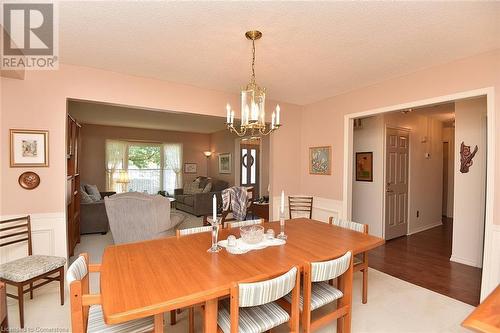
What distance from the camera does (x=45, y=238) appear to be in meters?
2.74

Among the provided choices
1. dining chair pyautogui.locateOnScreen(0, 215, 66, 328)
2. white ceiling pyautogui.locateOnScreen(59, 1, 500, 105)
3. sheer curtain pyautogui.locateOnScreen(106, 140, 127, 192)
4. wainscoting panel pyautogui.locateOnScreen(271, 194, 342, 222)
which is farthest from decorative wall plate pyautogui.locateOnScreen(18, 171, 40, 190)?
sheer curtain pyautogui.locateOnScreen(106, 140, 127, 192)

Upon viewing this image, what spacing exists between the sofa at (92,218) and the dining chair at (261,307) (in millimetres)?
4035

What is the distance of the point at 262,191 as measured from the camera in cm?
746

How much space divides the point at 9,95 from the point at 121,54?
3.93 ft

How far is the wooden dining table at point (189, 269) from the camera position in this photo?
1208 mm

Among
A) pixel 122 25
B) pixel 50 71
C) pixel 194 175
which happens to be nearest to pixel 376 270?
pixel 122 25

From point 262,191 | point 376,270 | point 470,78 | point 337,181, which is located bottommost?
point 376,270

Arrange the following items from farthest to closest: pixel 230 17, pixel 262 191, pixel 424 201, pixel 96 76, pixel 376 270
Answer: pixel 262 191 → pixel 424 201 → pixel 376 270 → pixel 96 76 → pixel 230 17

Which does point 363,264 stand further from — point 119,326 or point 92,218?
point 92,218

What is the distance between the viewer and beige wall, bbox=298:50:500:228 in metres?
2.41

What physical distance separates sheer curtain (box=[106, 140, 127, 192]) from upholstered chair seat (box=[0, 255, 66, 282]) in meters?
5.65

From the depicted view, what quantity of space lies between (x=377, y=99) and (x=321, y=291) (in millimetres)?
2610

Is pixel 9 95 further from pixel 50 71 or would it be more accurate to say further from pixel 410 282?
pixel 410 282

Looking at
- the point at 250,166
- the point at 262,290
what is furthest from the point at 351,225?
the point at 250,166
